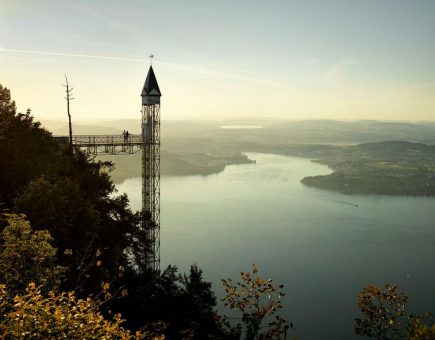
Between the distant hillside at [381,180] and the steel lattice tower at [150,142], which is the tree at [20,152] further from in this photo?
the distant hillside at [381,180]

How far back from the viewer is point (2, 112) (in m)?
19.9

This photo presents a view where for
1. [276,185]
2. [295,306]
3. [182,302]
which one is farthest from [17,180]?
[276,185]

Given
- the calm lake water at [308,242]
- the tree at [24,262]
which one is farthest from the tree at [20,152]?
the calm lake water at [308,242]

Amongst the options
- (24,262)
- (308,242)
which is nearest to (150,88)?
(24,262)

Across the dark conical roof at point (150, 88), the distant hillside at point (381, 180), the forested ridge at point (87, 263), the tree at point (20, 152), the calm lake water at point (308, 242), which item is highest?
the dark conical roof at point (150, 88)

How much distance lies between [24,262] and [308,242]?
7098 centimetres

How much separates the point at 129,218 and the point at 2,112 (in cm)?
943

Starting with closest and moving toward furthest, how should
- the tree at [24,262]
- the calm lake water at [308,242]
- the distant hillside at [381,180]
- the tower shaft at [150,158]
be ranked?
the tree at [24,262], the tower shaft at [150,158], the calm lake water at [308,242], the distant hillside at [381,180]

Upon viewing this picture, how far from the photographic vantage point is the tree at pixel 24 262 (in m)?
9.32

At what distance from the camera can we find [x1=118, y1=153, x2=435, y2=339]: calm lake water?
51469 millimetres

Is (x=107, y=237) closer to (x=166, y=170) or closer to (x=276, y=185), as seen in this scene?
(x=276, y=185)

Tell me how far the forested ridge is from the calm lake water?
28376 millimetres

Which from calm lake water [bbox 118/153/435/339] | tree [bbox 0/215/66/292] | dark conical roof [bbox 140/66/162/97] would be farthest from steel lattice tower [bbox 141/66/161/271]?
calm lake water [bbox 118/153/435/339]

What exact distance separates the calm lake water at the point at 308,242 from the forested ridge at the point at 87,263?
93.1 ft
